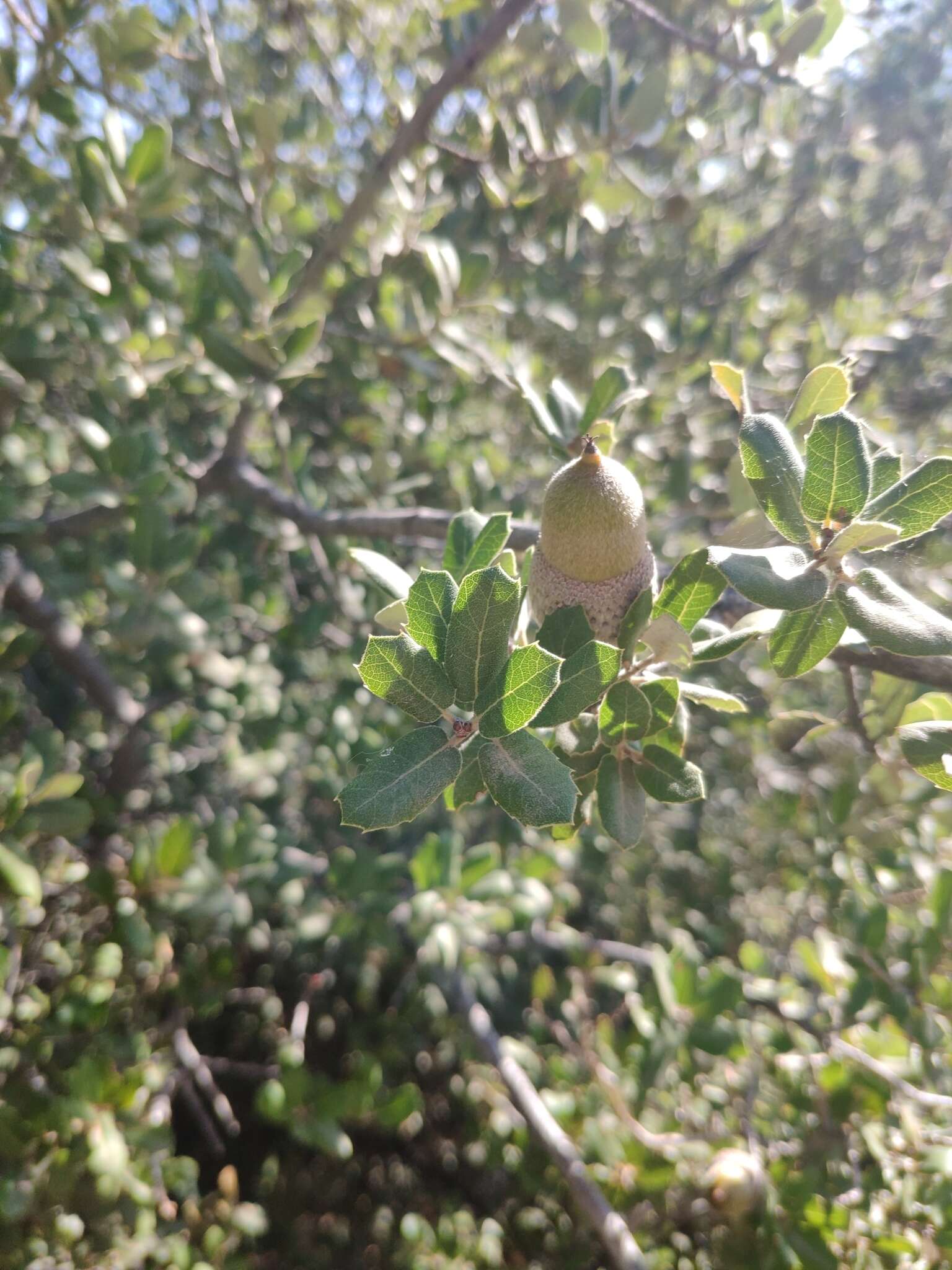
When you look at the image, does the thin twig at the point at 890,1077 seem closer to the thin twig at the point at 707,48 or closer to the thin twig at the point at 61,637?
the thin twig at the point at 61,637

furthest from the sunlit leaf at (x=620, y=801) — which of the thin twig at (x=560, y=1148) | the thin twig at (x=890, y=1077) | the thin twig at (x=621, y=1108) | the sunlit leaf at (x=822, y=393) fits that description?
the thin twig at (x=621, y=1108)

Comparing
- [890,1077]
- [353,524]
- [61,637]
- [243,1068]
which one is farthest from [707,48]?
[243,1068]

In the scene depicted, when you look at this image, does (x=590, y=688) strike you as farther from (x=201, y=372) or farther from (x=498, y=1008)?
(x=498, y=1008)

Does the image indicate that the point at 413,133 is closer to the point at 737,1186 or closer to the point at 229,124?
the point at 229,124

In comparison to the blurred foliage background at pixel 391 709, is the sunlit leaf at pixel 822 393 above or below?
above

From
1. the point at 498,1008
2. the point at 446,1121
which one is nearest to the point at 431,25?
the point at 498,1008

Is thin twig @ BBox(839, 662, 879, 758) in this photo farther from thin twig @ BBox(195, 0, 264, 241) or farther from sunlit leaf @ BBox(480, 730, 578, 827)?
thin twig @ BBox(195, 0, 264, 241)

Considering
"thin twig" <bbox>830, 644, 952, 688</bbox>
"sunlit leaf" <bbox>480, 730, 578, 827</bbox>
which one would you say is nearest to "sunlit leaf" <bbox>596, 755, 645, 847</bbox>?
"sunlit leaf" <bbox>480, 730, 578, 827</bbox>
